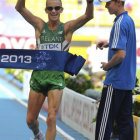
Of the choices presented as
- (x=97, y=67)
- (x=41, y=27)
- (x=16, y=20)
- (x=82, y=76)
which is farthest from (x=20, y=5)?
(x=16, y=20)

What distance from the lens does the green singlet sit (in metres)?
6.60

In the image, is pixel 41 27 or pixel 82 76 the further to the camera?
pixel 82 76

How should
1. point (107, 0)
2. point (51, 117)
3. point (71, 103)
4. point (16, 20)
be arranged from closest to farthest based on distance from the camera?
point (107, 0) < point (51, 117) < point (71, 103) < point (16, 20)

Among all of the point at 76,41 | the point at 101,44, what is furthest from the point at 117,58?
→ the point at 76,41

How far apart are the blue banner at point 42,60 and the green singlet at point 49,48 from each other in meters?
0.07

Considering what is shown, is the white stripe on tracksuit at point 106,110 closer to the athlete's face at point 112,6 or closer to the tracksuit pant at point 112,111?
the tracksuit pant at point 112,111

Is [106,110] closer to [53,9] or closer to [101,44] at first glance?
[101,44]

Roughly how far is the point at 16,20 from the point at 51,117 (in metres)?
40.5

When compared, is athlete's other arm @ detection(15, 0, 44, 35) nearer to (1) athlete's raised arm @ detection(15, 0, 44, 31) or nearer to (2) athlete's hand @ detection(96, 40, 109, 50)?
(1) athlete's raised arm @ detection(15, 0, 44, 31)

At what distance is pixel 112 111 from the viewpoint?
5.81 metres

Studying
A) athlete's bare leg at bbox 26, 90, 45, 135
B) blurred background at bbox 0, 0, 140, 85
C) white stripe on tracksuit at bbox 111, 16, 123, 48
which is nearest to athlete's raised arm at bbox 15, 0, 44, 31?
athlete's bare leg at bbox 26, 90, 45, 135

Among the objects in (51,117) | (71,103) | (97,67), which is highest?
(97,67)

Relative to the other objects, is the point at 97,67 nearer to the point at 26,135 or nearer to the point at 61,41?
the point at 61,41

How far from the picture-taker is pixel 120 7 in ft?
19.2
